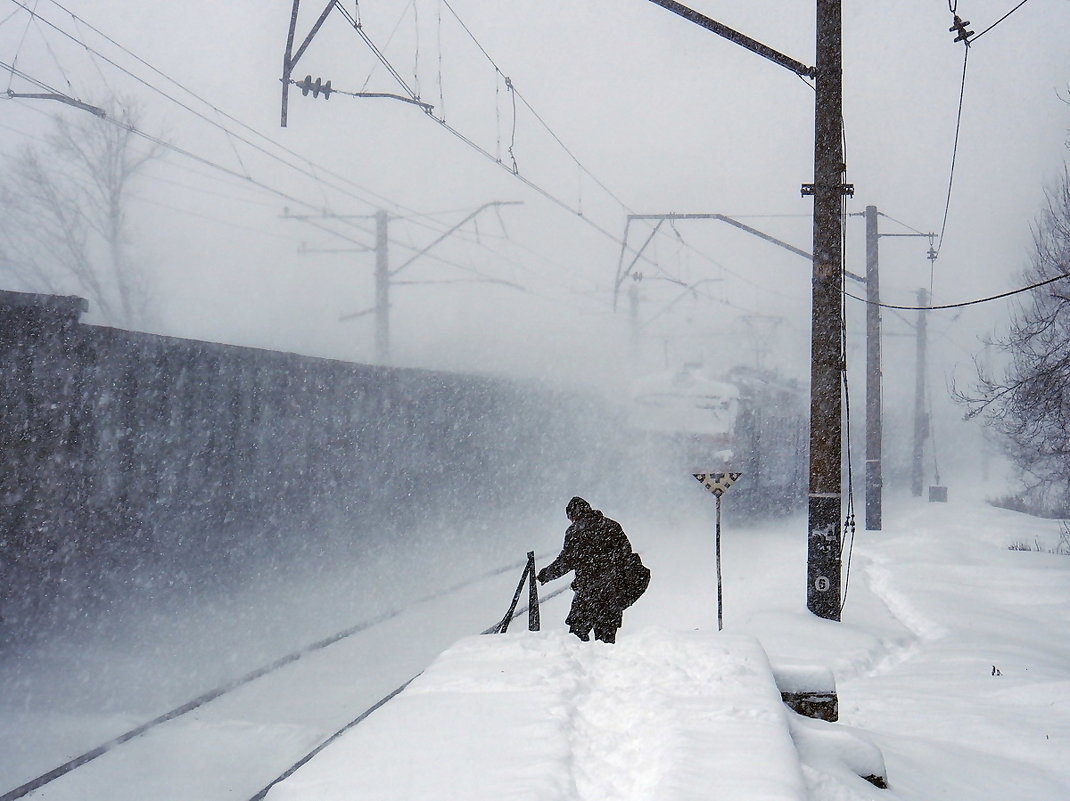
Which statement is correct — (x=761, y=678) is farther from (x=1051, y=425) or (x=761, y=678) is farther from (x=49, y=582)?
(x=1051, y=425)

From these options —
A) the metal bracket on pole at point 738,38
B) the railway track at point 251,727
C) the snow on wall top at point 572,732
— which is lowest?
the railway track at point 251,727

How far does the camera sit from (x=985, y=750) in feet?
19.5

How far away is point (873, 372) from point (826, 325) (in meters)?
11.3

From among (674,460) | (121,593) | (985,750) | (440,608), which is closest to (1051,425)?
(674,460)

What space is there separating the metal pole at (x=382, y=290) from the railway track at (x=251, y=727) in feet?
33.8

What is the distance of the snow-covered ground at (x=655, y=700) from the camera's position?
334cm

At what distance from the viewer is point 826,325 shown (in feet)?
33.2

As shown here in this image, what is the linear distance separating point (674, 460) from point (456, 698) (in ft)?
64.7

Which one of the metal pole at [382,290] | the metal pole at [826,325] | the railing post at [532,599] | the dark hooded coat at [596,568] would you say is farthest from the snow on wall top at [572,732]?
the metal pole at [382,290]

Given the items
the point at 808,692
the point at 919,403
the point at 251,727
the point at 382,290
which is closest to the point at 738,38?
the point at 808,692

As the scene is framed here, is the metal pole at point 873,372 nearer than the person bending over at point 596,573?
No

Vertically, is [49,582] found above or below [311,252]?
below

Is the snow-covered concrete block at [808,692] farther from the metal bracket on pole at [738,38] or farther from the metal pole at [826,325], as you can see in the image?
the metal bracket on pole at [738,38]

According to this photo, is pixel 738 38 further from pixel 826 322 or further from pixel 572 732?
pixel 572 732
